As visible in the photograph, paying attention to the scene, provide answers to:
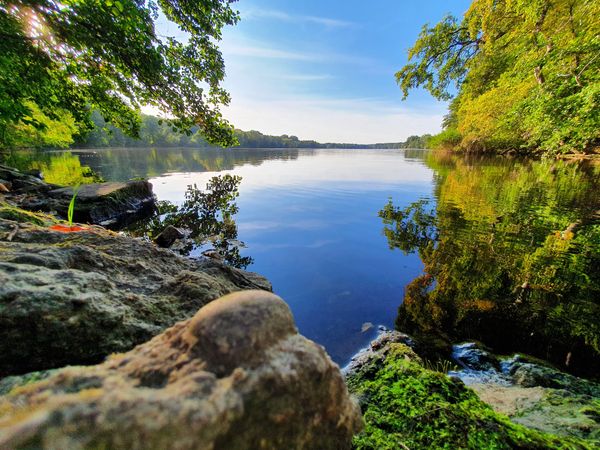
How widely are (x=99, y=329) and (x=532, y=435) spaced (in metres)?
3.26

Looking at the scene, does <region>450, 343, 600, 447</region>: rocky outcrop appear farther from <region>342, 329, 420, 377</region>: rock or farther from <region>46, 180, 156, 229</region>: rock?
<region>46, 180, 156, 229</region>: rock

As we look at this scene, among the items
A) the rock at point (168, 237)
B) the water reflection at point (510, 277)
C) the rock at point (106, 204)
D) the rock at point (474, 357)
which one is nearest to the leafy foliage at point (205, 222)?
the rock at point (168, 237)

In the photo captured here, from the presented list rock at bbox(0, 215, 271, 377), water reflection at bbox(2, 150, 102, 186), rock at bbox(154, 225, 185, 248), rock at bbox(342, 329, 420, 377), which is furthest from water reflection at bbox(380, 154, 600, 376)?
water reflection at bbox(2, 150, 102, 186)

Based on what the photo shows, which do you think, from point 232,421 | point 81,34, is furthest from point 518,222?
point 81,34

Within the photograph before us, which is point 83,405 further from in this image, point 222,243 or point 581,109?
point 581,109

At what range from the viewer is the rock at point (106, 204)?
10.1 m

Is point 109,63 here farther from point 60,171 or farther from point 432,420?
point 60,171

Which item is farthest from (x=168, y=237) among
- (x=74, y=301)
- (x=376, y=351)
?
(x=376, y=351)

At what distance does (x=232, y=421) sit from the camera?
36.1 inches

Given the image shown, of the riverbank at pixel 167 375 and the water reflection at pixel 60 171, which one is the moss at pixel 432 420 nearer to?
the riverbank at pixel 167 375

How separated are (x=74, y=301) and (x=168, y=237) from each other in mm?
7131

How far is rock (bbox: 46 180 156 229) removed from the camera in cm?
1009

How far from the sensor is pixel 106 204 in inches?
430

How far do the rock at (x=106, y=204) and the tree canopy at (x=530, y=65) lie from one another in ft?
52.5
